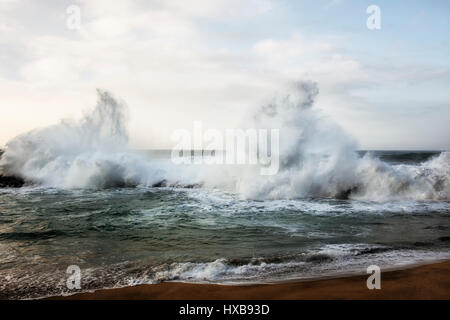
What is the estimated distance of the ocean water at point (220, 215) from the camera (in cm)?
537

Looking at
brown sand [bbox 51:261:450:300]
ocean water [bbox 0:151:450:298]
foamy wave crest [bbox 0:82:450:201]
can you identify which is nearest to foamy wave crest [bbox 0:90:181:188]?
foamy wave crest [bbox 0:82:450:201]

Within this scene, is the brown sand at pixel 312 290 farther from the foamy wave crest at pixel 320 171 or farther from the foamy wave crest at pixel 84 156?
the foamy wave crest at pixel 84 156

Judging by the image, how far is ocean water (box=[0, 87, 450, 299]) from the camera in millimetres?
5367

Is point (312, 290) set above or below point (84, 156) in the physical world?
below

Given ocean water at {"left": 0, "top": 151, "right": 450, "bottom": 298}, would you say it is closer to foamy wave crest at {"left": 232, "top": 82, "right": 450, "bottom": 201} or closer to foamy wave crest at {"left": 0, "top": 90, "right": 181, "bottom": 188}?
foamy wave crest at {"left": 232, "top": 82, "right": 450, "bottom": 201}

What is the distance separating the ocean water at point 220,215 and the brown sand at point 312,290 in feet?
1.37

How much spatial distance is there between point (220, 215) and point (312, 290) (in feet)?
19.3

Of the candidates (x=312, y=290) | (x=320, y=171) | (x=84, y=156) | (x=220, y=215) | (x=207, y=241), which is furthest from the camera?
(x=84, y=156)

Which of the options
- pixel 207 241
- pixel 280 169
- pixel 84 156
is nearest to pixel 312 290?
pixel 207 241

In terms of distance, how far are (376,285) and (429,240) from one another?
3.86 metres

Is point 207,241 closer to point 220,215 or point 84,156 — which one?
point 220,215

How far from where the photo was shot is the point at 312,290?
412 centimetres

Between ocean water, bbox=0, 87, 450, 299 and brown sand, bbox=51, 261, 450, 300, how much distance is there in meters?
0.42

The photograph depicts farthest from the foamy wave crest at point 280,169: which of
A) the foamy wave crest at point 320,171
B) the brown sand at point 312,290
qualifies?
the brown sand at point 312,290
